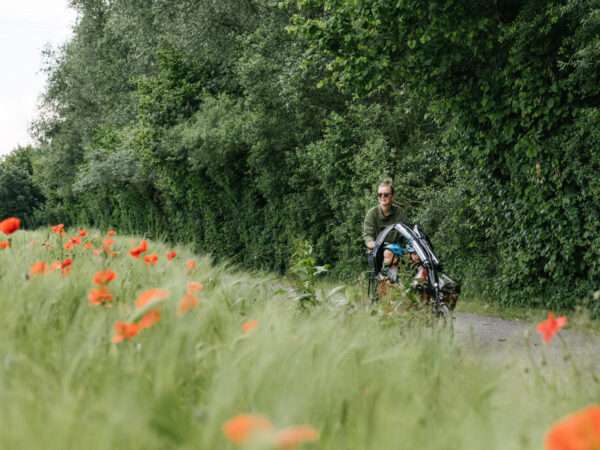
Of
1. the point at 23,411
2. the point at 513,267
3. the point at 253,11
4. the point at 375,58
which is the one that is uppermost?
the point at 253,11

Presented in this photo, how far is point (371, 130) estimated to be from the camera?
16484mm

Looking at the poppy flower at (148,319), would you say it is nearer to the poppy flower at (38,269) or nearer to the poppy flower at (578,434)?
the poppy flower at (38,269)

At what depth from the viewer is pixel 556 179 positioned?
10156 mm

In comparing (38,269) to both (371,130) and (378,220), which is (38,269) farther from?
(371,130)

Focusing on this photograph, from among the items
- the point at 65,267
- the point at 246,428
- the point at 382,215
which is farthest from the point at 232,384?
Answer: the point at 382,215

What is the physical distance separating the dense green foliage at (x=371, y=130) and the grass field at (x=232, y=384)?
732cm

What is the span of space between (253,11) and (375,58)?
10.5m

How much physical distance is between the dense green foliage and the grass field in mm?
7319

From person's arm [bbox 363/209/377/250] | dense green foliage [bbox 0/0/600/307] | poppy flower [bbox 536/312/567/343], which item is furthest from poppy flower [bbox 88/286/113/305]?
dense green foliage [bbox 0/0/600/307]

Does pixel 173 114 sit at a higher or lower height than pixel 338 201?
higher

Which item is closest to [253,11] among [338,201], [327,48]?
[338,201]

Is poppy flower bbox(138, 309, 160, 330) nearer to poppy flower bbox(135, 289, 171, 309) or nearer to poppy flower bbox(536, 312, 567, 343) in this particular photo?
poppy flower bbox(135, 289, 171, 309)

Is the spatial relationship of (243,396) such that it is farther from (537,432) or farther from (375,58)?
(375,58)

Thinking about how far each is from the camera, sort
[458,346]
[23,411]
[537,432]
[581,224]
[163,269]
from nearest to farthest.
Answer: [23,411] → [537,432] → [458,346] → [163,269] → [581,224]
